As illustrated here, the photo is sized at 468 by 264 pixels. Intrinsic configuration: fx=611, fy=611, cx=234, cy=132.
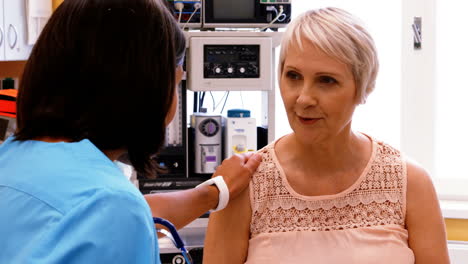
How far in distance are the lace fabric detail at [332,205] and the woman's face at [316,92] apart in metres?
0.18

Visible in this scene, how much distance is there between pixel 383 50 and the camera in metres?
3.52

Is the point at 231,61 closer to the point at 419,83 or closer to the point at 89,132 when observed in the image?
the point at 419,83

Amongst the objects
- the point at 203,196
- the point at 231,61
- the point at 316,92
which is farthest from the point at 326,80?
the point at 231,61

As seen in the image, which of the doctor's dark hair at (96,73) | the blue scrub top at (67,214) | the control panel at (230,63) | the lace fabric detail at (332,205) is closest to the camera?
the blue scrub top at (67,214)

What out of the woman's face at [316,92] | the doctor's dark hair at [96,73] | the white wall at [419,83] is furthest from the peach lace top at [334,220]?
the white wall at [419,83]

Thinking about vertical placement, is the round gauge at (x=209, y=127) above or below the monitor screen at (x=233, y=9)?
below

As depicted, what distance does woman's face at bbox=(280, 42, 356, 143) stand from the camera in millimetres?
1563

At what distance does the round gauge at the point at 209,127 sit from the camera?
9.29ft

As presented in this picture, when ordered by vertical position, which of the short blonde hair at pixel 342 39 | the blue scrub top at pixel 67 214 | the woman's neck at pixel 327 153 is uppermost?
the short blonde hair at pixel 342 39

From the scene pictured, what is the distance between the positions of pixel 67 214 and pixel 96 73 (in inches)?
9.6

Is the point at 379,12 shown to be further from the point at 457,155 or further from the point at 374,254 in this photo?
the point at 374,254

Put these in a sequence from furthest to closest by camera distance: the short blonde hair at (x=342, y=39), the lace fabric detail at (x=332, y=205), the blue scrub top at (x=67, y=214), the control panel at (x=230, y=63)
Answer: the control panel at (x=230, y=63) → the lace fabric detail at (x=332, y=205) → the short blonde hair at (x=342, y=39) → the blue scrub top at (x=67, y=214)

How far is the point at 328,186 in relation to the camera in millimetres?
1699

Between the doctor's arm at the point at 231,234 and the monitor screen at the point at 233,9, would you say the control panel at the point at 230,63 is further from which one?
the doctor's arm at the point at 231,234
